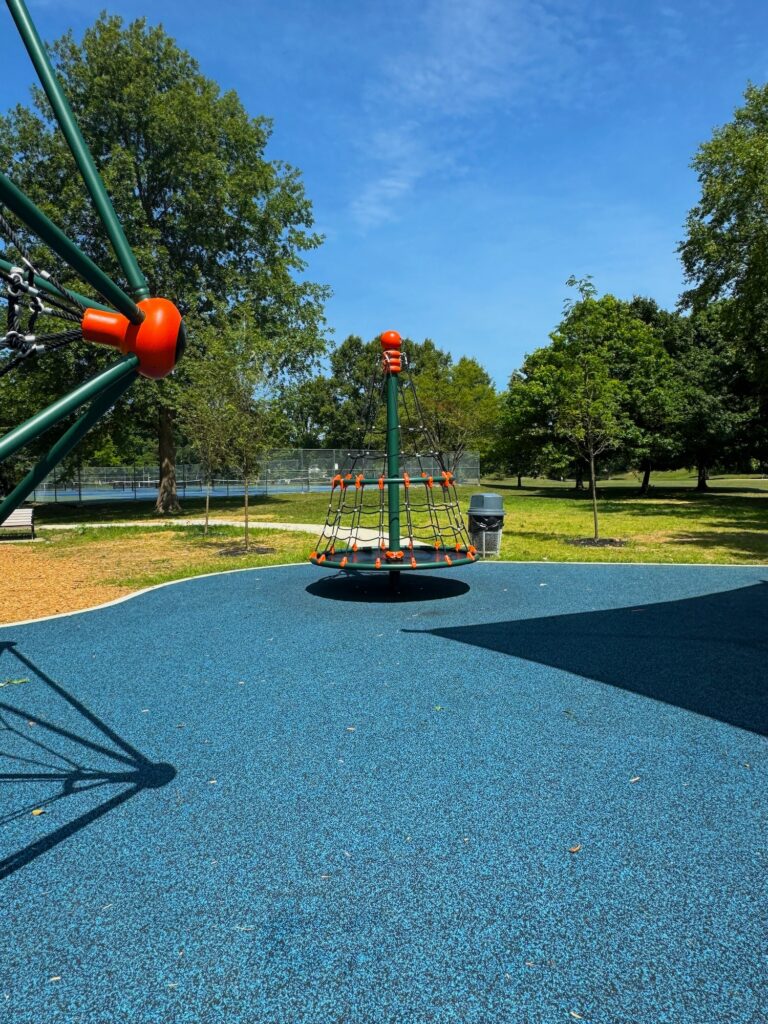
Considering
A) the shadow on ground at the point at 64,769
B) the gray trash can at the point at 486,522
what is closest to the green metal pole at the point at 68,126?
the shadow on ground at the point at 64,769

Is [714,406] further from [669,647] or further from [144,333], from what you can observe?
[144,333]

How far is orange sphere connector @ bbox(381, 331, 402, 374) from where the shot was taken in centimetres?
912

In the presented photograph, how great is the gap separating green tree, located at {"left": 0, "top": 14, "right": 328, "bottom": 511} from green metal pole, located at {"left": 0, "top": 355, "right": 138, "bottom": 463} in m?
20.4

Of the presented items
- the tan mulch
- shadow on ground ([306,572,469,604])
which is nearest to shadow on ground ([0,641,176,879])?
the tan mulch

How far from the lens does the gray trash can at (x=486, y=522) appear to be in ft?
41.3

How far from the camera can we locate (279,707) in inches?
200

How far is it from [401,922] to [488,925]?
0.34m

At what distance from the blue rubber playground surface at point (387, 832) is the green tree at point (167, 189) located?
57.9 ft

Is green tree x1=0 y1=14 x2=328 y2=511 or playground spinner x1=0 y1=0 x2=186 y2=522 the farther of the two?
green tree x1=0 y1=14 x2=328 y2=511

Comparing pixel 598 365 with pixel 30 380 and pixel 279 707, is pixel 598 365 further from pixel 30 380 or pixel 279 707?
pixel 30 380

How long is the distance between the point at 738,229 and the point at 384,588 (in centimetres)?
2062

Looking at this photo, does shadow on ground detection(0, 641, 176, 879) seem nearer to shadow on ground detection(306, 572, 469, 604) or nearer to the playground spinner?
the playground spinner

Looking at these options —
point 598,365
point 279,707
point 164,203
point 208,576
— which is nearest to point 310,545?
point 208,576

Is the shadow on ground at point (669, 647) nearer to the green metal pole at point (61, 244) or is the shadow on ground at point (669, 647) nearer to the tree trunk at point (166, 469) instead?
the green metal pole at point (61, 244)
